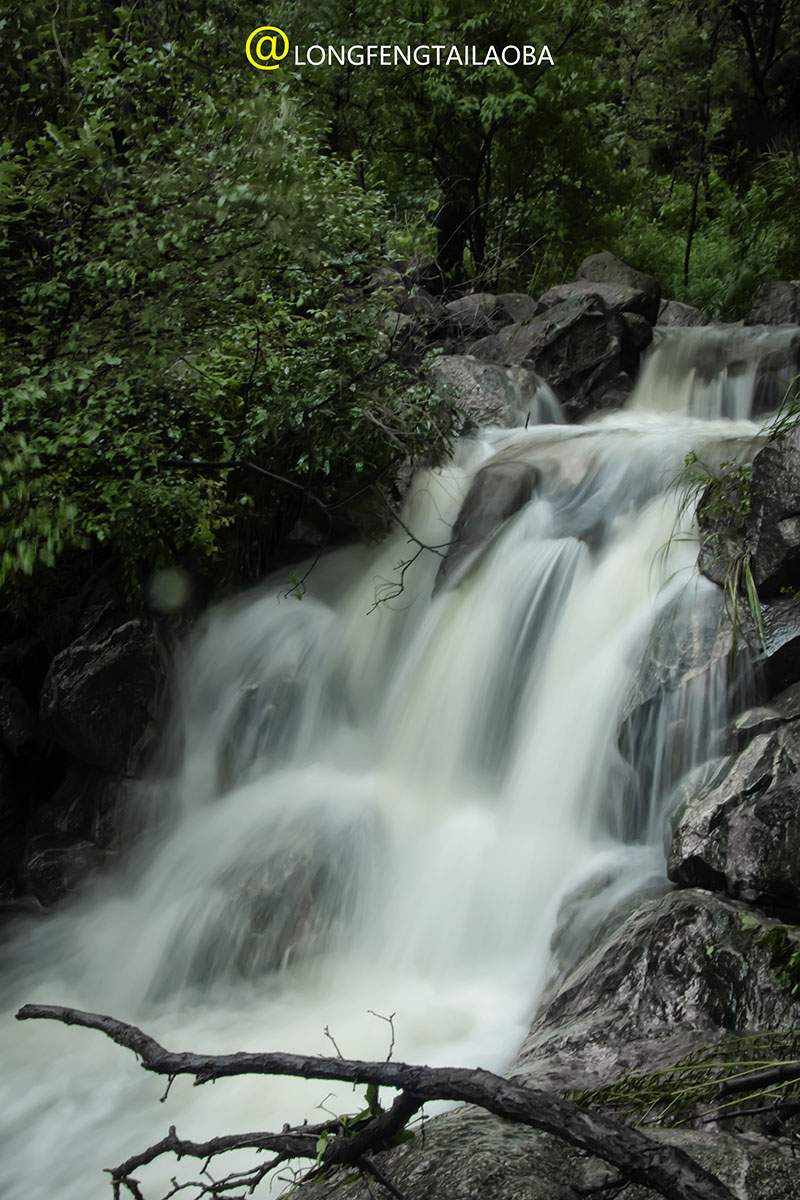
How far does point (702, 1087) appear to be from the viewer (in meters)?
2.48

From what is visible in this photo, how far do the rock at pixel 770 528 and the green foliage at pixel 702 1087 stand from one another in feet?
8.52

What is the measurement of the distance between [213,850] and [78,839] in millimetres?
1097

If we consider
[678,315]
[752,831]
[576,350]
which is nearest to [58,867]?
[752,831]

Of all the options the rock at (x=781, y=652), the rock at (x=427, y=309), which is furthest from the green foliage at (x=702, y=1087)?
the rock at (x=427, y=309)

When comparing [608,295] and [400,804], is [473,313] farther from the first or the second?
[400,804]

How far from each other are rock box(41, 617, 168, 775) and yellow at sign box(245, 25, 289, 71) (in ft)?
12.8

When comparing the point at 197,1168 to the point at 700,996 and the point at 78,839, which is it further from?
the point at 78,839

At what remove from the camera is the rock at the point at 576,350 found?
9.68m

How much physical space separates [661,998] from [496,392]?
623 cm

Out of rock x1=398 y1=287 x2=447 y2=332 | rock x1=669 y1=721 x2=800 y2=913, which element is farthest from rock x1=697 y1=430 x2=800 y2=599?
rock x1=398 y1=287 x2=447 y2=332

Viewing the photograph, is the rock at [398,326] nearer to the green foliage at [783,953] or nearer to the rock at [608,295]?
the rock at [608,295]

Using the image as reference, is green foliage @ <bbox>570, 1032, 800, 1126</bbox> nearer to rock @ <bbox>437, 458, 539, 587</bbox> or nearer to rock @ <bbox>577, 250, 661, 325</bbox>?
rock @ <bbox>437, 458, 539, 587</bbox>

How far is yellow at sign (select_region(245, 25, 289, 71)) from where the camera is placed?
7.32 metres

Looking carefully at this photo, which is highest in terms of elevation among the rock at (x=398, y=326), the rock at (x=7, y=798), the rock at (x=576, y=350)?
the rock at (x=576, y=350)
